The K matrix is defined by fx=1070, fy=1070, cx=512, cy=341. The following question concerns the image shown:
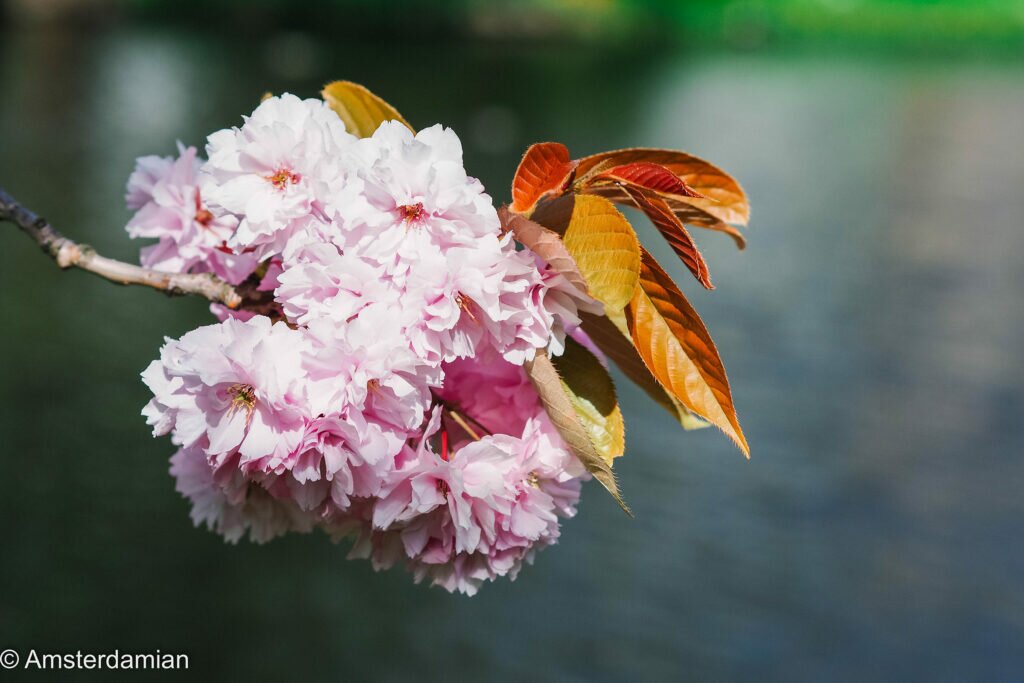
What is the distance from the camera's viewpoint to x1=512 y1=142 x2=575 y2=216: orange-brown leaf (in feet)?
3.05

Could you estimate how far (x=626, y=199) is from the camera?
974mm

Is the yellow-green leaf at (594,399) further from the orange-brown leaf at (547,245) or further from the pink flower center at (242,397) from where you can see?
the pink flower center at (242,397)

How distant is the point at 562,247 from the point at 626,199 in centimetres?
12

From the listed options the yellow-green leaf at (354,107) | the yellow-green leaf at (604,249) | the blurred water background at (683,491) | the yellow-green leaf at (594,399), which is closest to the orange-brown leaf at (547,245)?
the yellow-green leaf at (604,249)

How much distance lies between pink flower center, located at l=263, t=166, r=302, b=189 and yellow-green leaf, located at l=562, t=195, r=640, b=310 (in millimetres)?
242

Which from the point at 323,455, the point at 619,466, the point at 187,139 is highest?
the point at 323,455

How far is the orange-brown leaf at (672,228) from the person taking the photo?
909 mm

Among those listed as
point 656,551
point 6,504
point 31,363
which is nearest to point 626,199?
point 656,551

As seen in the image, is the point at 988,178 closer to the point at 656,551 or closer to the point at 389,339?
the point at 656,551

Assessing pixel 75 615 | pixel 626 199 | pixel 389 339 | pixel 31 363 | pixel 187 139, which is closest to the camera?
pixel 389 339

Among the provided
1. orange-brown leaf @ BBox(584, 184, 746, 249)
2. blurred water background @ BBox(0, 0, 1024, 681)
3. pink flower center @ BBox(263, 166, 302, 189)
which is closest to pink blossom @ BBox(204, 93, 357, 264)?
pink flower center @ BBox(263, 166, 302, 189)

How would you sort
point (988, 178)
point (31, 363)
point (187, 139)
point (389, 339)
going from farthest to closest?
point (988, 178) → point (187, 139) → point (31, 363) → point (389, 339)

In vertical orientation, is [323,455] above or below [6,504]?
above

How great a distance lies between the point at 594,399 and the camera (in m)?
1.00
